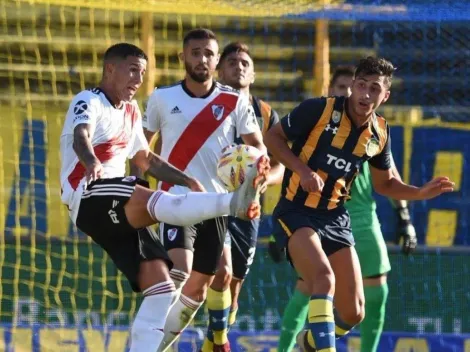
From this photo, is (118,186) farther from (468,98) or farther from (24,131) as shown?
(468,98)

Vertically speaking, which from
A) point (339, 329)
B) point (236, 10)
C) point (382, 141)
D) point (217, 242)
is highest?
point (236, 10)

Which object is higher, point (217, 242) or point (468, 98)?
point (468, 98)

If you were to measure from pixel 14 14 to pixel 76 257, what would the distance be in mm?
4394

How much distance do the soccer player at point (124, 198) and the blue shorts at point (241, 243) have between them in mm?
1669

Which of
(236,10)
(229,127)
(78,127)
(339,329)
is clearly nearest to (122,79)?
(78,127)

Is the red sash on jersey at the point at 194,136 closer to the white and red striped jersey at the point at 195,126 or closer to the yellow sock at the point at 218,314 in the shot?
the white and red striped jersey at the point at 195,126

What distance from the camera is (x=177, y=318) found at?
6934 mm

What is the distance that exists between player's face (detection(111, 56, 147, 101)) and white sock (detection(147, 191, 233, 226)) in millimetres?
764

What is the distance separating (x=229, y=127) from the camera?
289 inches

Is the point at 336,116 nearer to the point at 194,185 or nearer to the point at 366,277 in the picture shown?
the point at 194,185

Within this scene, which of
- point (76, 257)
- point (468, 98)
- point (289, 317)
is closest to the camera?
point (289, 317)

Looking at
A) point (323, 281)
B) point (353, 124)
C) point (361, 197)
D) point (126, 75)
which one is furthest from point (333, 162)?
point (126, 75)

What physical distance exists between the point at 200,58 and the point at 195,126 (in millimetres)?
446

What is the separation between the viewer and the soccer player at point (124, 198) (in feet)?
18.4
